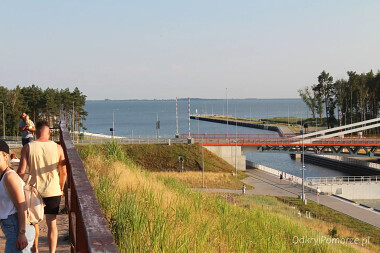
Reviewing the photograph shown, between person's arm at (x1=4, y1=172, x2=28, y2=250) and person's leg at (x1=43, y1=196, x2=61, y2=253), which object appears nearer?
person's arm at (x1=4, y1=172, x2=28, y2=250)

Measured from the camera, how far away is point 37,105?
212ft

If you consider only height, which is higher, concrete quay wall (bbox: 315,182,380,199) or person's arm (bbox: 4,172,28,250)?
person's arm (bbox: 4,172,28,250)

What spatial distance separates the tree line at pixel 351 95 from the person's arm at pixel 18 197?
88382mm

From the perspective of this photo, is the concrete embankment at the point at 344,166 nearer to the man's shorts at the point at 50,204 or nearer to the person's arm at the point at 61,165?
the person's arm at the point at 61,165

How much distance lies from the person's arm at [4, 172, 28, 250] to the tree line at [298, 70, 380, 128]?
88.4m

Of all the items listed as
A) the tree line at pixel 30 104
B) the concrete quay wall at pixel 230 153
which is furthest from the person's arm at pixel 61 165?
the tree line at pixel 30 104

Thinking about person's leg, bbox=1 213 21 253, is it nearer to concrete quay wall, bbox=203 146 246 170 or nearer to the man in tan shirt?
the man in tan shirt

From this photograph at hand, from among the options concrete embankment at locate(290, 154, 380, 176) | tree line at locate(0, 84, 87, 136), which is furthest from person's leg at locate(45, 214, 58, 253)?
concrete embankment at locate(290, 154, 380, 176)

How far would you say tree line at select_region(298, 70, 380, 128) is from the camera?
87.7 metres

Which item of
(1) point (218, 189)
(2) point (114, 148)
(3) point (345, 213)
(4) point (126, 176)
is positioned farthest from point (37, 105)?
(4) point (126, 176)

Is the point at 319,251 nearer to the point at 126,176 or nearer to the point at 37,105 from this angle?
the point at 126,176

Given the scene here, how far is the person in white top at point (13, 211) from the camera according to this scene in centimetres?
390

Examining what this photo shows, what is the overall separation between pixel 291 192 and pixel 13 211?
4011cm

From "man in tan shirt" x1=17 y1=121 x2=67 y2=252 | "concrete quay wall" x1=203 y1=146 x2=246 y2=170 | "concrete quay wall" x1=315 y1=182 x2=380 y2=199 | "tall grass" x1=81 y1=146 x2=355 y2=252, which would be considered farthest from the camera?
"concrete quay wall" x1=203 y1=146 x2=246 y2=170
